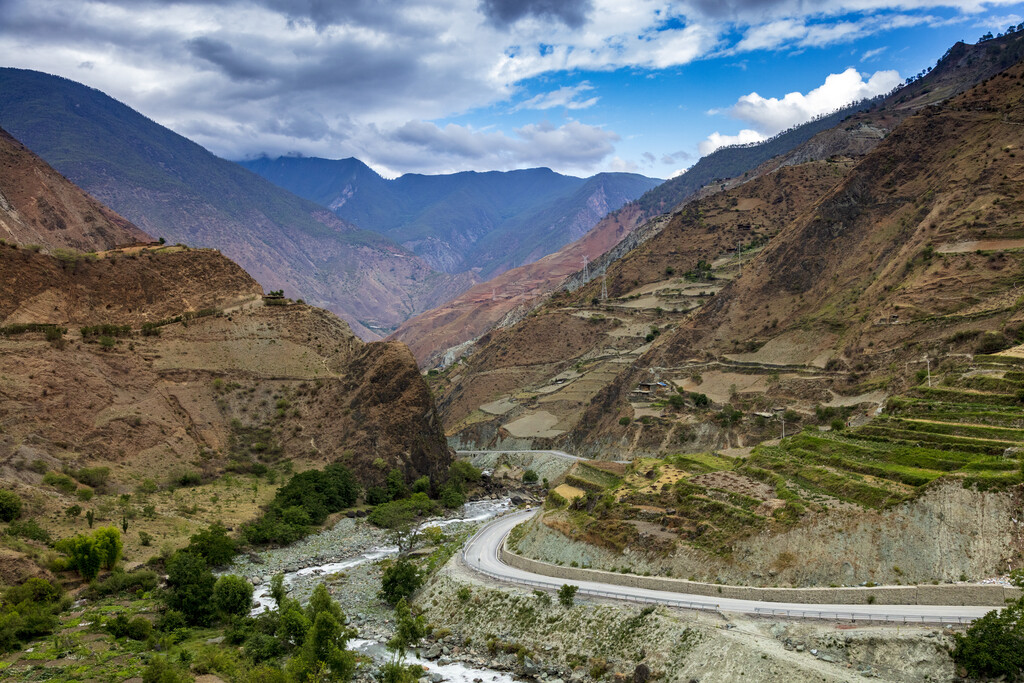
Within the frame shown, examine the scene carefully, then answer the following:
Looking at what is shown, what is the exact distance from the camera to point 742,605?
38812 millimetres

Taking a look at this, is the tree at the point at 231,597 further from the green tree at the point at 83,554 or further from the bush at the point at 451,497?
the bush at the point at 451,497

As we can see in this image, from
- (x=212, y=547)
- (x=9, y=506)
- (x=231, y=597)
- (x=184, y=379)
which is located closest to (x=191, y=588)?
(x=231, y=597)

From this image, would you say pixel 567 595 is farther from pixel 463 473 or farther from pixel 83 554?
pixel 463 473

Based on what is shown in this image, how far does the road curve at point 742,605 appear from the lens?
33938mm

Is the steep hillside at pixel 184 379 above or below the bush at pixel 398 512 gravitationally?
above

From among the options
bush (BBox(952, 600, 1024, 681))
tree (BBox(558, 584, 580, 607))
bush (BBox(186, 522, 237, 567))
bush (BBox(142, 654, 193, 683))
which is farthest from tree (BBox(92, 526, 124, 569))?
bush (BBox(952, 600, 1024, 681))

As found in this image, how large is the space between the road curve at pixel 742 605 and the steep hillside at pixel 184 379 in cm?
3314

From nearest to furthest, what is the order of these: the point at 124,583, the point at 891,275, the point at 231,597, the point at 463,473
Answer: the point at 231,597, the point at 124,583, the point at 891,275, the point at 463,473

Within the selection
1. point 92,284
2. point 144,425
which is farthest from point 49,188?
point 144,425

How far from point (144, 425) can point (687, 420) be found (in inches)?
2265

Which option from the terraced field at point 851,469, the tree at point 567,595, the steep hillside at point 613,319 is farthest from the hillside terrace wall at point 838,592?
the steep hillside at point 613,319

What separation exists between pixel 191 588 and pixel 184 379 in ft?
125

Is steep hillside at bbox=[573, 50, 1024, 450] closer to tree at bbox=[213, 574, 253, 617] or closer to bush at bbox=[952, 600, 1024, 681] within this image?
bush at bbox=[952, 600, 1024, 681]

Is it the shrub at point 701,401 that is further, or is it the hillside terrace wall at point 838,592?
the shrub at point 701,401
